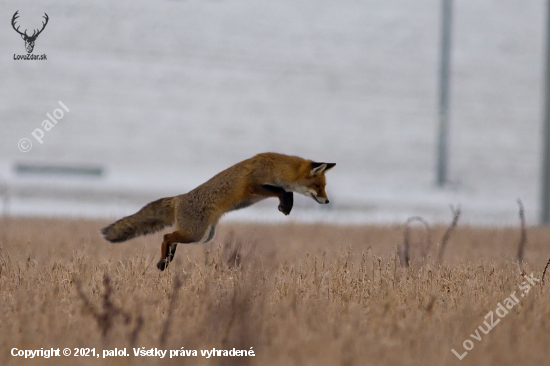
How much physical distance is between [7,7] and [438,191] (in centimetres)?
1551

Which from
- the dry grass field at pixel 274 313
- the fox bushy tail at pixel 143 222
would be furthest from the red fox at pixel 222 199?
the dry grass field at pixel 274 313

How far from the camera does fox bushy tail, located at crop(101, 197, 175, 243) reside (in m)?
6.67

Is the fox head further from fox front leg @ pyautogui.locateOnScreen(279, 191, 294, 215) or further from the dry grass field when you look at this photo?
the dry grass field

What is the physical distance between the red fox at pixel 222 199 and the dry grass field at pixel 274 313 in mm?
313

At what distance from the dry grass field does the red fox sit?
1.03ft

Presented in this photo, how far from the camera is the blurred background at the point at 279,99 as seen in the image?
69.1 ft

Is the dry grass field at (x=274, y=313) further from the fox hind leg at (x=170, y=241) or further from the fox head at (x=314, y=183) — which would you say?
the fox head at (x=314, y=183)

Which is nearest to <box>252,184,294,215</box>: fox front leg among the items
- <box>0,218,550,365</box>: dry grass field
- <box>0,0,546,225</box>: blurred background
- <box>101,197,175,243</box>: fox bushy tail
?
<box>0,218,550,365</box>: dry grass field

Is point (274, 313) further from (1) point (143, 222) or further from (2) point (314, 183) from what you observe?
(1) point (143, 222)

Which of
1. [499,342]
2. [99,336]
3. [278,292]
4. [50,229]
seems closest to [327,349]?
[499,342]

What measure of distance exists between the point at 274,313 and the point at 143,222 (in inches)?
102

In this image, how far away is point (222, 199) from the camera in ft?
21.4

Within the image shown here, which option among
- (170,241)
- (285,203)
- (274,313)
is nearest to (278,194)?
(285,203)

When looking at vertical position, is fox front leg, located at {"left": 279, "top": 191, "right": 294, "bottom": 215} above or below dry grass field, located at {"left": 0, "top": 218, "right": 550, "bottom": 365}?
above
